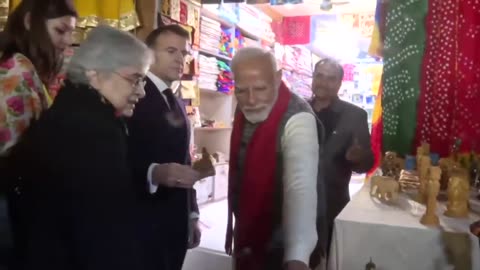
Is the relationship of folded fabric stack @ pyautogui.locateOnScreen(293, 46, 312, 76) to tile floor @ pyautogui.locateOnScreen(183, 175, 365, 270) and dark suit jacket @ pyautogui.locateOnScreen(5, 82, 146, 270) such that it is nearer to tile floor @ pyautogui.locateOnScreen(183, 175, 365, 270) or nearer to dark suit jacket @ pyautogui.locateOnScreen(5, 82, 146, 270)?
tile floor @ pyautogui.locateOnScreen(183, 175, 365, 270)

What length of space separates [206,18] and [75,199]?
2768mm

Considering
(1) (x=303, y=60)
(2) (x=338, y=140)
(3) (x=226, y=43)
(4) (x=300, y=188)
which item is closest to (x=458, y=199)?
(4) (x=300, y=188)

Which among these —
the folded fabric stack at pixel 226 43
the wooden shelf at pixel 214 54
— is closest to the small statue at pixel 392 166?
the wooden shelf at pixel 214 54

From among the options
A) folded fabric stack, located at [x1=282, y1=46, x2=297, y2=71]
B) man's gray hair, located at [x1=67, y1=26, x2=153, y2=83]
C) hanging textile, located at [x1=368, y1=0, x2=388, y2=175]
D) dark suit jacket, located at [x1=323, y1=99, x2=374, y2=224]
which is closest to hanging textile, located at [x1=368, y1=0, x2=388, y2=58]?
hanging textile, located at [x1=368, y1=0, x2=388, y2=175]

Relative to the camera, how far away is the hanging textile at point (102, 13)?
2.56 m

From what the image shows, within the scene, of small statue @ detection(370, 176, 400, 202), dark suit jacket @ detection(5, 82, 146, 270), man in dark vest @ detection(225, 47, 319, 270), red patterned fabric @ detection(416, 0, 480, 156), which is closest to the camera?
dark suit jacket @ detection(5, 82, 146, 270)

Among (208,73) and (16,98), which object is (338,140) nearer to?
(16,98)

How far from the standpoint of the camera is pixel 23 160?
44.3 inches

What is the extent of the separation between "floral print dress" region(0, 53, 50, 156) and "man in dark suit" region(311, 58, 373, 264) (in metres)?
1.31

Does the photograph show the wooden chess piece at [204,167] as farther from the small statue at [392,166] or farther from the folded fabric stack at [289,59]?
the folded fabric stack at [289,59]

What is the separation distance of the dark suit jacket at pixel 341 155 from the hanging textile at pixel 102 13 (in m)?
1.31

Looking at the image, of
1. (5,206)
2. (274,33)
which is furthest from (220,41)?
(5,206)

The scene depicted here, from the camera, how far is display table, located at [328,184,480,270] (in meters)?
1.09

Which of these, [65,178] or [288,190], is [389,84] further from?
[65,178]
